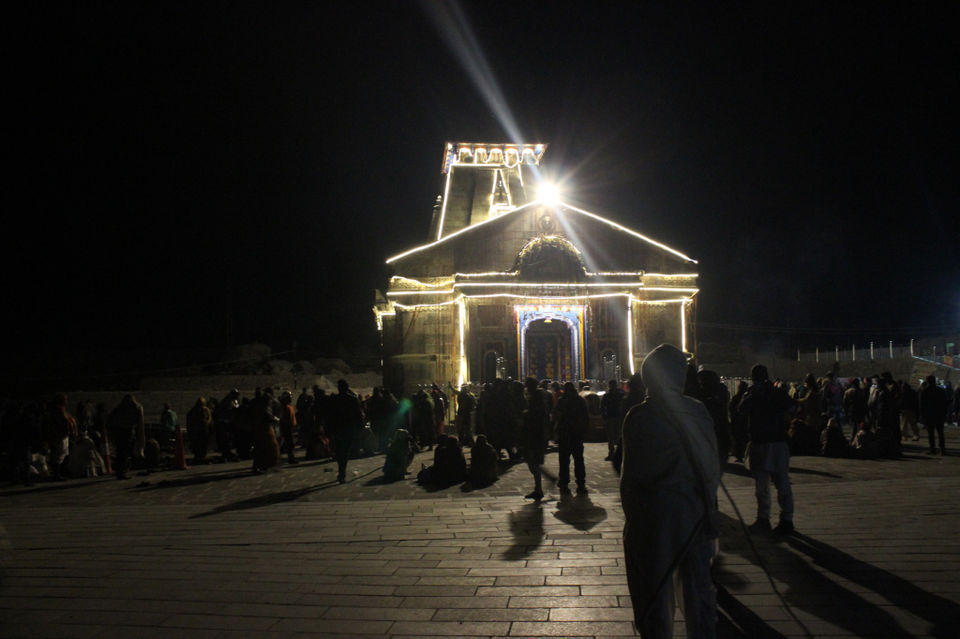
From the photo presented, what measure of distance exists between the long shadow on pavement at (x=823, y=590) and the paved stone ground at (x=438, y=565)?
0.07 ft

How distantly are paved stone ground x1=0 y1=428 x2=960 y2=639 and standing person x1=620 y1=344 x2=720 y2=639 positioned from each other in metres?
0.86

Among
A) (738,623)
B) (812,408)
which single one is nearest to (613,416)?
(812,408)

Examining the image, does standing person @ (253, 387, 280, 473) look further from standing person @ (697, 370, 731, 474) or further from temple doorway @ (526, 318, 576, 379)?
temple doorway @ (526, 318, 576, 379)

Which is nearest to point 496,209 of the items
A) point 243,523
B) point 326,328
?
point 243,523

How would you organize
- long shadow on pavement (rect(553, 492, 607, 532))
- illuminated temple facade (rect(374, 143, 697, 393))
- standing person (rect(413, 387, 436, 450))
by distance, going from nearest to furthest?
long shadow on pavement (rect(553, 492, 607, 532))
standing person (rect(413, 387, 436, 450))
illuminated temple facade (rect(374, 143, 697, 393))

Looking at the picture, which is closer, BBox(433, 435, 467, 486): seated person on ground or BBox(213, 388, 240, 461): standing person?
BBox(433, 435, 467, 486): seated person on ground

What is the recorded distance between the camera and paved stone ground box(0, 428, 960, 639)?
4.52 m

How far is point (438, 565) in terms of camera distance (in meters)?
5.93

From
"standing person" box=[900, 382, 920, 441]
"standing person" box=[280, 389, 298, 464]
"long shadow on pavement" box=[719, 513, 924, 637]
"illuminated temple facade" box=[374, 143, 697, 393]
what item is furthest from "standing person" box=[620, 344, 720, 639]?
"illuminated temple facade" box=[374, 143, 697, 393]

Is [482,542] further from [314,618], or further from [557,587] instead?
[314,618]

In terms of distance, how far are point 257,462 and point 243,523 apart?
5.15 meters

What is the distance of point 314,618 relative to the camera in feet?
15.3

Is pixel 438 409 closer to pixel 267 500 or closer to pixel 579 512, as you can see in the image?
pixel 267 500

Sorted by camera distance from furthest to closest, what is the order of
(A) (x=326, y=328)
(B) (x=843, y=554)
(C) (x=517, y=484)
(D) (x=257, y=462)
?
(A) (x=326, y=328)
(D) (x=257, y=462)
(C) (x=517, y=484)
(B) (x=843, y=554)
